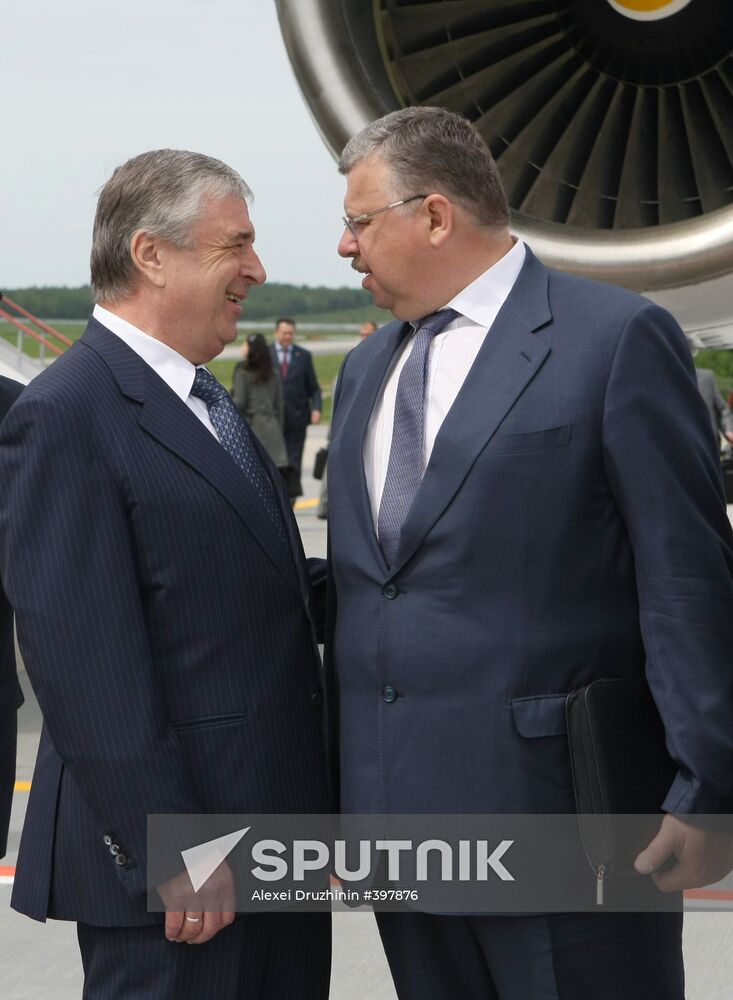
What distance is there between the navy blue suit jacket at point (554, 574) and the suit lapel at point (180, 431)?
20cm

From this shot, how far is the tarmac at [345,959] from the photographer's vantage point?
9.44ft

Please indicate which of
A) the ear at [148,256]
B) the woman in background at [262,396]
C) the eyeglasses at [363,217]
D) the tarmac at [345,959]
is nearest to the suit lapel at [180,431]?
the ear at [148,256]

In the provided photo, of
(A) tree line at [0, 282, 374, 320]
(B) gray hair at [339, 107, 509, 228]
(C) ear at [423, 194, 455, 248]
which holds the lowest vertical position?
(A) tree line at [0, 282, 374, 320]

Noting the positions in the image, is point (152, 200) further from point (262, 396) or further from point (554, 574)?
point (262, 396)

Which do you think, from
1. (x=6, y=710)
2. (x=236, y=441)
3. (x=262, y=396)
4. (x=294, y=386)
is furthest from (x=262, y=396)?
(x=236, y=441)

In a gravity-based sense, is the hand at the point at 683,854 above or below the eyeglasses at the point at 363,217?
below

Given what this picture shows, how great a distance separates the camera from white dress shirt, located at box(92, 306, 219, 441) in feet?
6.42

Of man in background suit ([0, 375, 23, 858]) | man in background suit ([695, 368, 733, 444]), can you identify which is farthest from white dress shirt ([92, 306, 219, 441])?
man in background suit ([695, 368, 733, 444])

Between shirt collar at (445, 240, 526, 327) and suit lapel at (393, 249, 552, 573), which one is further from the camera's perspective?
shirt collar at (445, 240, 526, 327)

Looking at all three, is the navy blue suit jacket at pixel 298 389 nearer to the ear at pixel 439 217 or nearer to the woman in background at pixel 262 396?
the woman in background at pixel 262 396

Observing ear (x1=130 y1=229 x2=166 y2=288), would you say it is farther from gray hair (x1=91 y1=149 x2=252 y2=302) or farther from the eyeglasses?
the eyeglasses

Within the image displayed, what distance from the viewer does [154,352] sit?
1959 millimetres

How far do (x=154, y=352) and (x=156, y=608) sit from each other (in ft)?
1.23

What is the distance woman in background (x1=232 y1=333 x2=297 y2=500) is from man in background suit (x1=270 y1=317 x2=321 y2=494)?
0.83 meters
